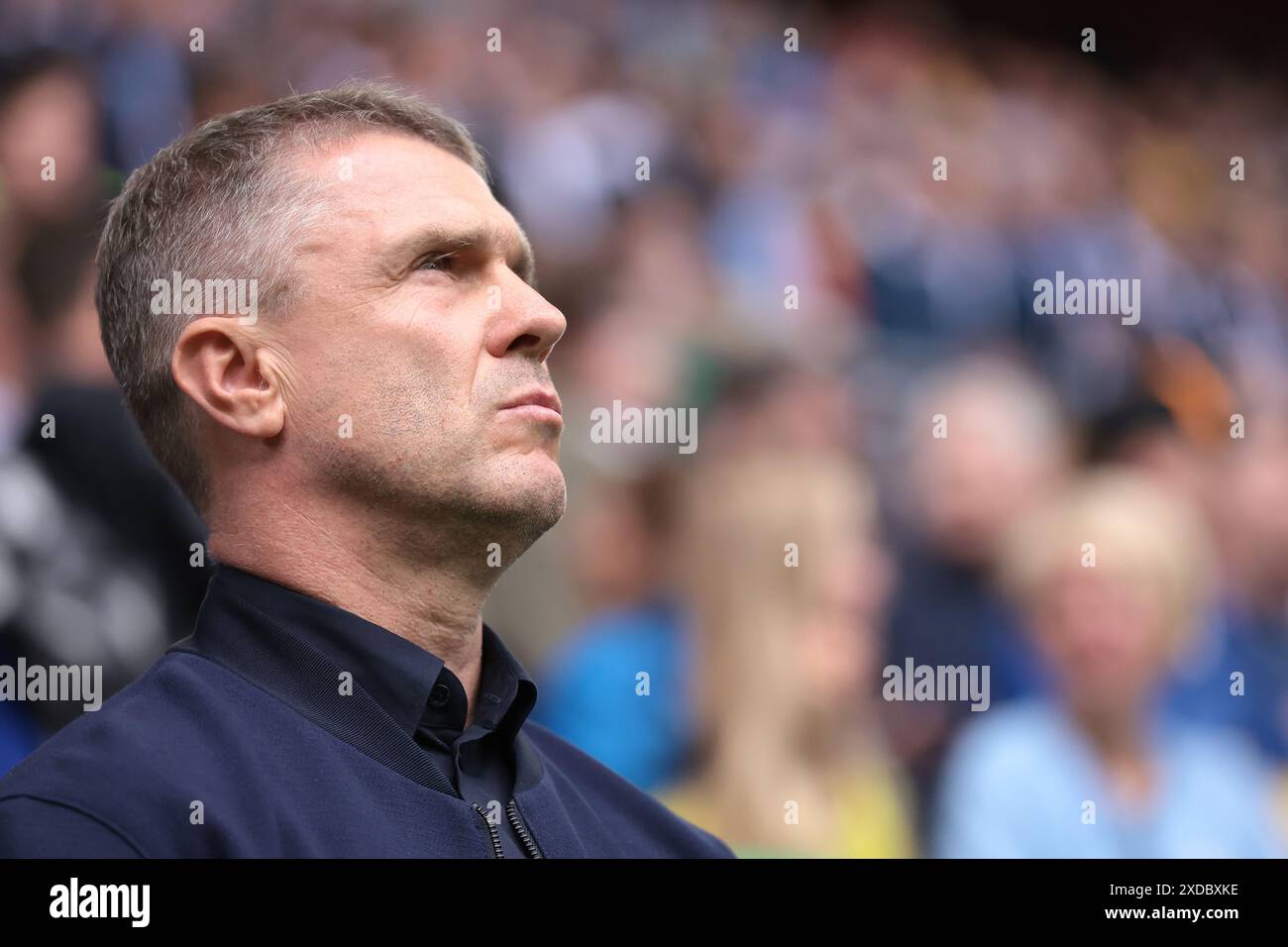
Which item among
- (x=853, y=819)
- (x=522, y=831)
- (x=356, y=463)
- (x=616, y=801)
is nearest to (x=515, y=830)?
(x=522, y=831)

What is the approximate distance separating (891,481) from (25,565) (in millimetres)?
2396

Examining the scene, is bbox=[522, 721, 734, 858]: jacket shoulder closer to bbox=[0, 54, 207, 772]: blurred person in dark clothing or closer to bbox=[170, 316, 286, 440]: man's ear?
bbox=[170, 316, 286, 440]: man's ear

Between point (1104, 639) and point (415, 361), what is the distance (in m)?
1.99

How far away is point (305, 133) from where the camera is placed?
A: 1670mm

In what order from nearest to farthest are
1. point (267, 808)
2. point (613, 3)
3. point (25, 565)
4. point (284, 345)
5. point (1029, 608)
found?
point (267, 808)
point (284, 345)
point (25, 565)
point (1029, 608)
point (613, 3)

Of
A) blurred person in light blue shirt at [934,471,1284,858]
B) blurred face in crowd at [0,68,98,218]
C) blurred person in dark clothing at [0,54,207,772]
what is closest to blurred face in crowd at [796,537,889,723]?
blurred person in light blue shirt at [934,471,1284,858]

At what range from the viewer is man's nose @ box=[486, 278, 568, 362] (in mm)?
1579

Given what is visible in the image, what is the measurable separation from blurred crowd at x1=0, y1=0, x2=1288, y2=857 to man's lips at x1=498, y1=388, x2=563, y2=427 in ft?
2.63

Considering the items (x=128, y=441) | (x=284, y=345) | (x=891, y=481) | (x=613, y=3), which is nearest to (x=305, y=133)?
(x=284, y=345)

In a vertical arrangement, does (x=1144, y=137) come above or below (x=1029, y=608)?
above

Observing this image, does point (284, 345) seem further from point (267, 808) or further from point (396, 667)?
point (267, 808)

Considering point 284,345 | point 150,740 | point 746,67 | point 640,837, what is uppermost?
point 746,67

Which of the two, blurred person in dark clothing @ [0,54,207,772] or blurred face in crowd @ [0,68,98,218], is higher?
blurred face in crowd @ [0,68,98,218]

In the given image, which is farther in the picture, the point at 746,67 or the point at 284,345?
the point at 746,67
